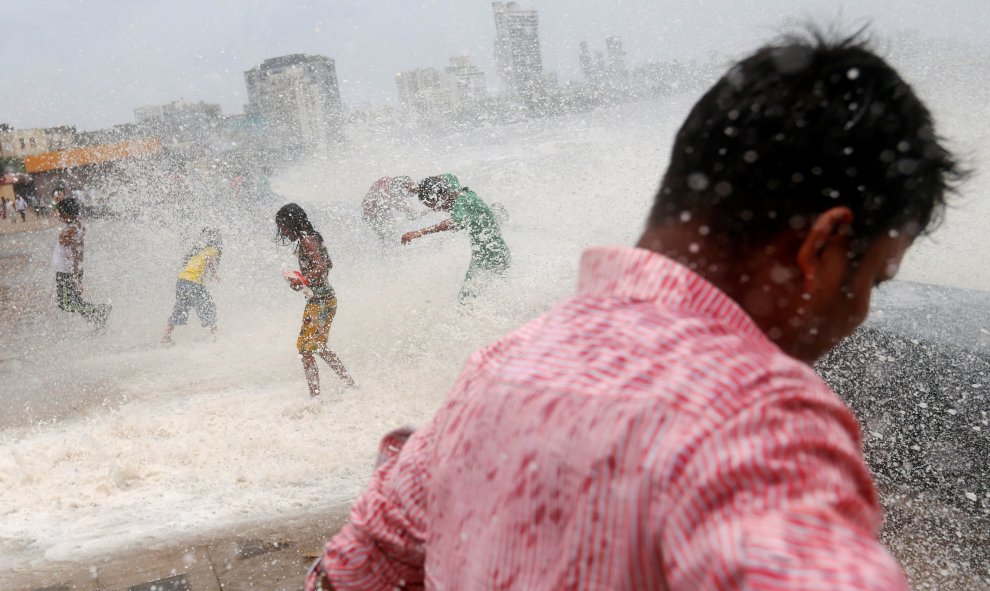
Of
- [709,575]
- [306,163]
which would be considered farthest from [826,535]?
[306,163]

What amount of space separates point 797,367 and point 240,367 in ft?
24.5

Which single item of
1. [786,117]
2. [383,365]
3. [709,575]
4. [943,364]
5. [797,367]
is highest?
[786,117]

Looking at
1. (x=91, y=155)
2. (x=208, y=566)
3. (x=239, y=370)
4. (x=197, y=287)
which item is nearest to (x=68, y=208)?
(x=197, y=287)

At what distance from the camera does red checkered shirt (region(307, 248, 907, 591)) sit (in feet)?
1.95

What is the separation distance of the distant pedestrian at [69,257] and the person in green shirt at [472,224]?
3.85 meters

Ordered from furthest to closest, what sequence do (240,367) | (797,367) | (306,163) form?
(306,163) < (240,367) < (797,367)

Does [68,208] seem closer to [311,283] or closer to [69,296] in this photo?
[69,296]

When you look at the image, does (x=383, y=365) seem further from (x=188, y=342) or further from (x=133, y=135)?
(x=133, y=135)

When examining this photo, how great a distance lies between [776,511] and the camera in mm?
595

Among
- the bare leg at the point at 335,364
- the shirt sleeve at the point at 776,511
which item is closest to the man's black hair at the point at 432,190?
the bare leg at the point at 335,364

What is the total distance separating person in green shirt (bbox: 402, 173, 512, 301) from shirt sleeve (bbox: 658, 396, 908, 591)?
21.4 feet

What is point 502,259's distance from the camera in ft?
24.0

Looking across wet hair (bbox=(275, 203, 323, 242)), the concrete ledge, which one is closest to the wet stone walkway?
the concrete ledge

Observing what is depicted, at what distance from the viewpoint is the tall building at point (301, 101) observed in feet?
90.2
